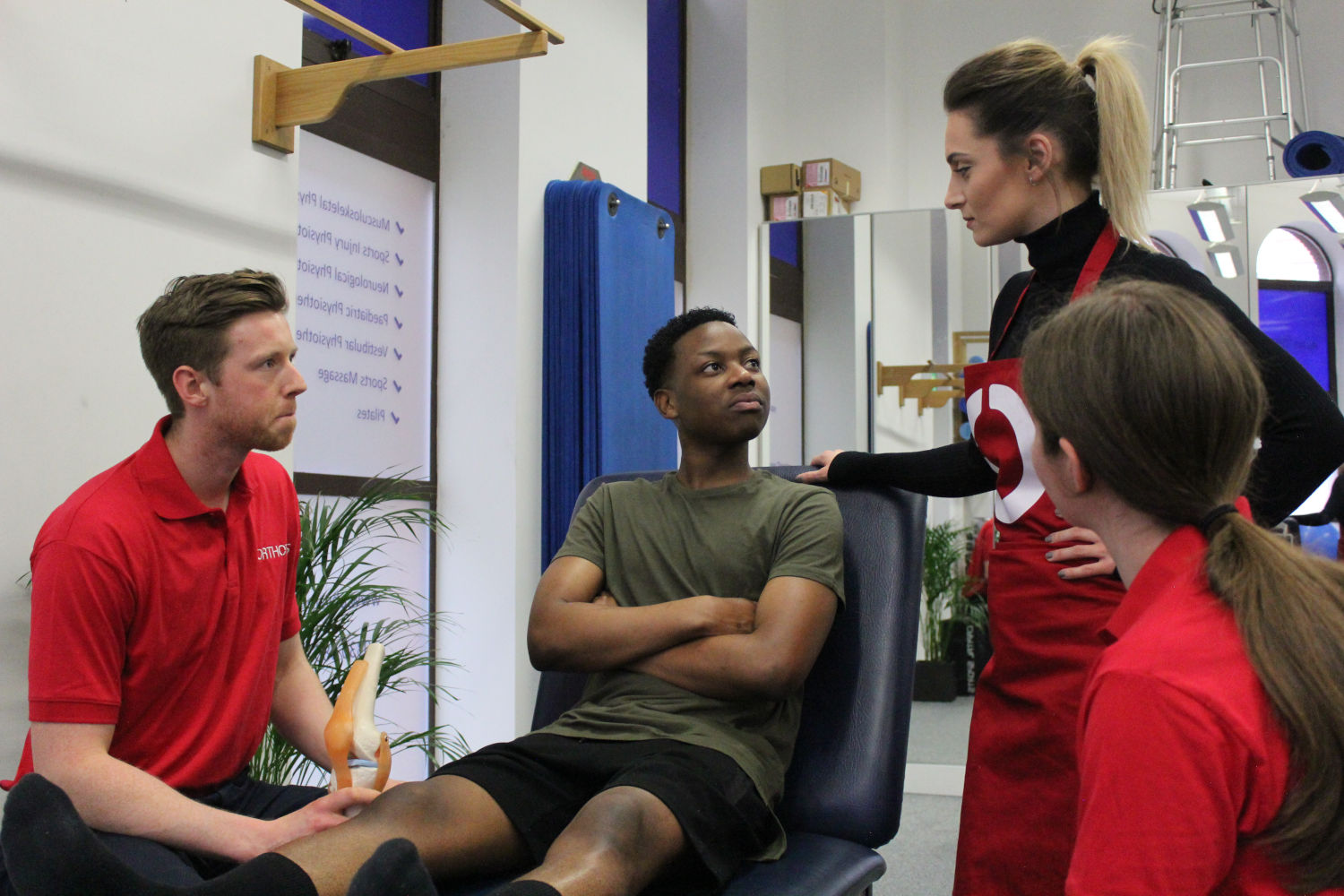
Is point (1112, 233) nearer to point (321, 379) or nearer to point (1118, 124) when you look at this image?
point (1118, 124)

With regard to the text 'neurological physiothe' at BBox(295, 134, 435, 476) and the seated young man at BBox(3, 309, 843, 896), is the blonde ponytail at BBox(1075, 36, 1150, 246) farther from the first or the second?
the text 'neurological physiothe' at BBox(295, 134, 435, 476)

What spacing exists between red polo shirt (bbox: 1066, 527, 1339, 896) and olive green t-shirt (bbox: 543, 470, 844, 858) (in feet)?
2.58

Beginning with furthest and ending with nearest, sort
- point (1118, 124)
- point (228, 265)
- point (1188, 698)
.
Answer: point (228, 265), point (1118, 124), point (1188, 698)

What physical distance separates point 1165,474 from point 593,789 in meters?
0.97

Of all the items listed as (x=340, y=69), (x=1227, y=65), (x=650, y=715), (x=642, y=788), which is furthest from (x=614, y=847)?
(x=1227, y=65)

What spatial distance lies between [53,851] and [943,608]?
3.92 meters

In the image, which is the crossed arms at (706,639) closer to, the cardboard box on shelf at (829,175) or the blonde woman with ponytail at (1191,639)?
the blonde woman with ponytail at (1191,639)

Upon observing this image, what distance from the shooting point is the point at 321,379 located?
2.97m

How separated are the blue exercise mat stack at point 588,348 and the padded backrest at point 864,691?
135cm

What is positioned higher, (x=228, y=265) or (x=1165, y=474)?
(x=228, y=265)

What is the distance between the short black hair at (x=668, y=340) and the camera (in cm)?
213

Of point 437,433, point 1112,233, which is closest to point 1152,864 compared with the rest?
point 1112,233

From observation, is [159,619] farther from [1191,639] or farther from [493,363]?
[493,363]

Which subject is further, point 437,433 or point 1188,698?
point 437,433
